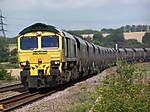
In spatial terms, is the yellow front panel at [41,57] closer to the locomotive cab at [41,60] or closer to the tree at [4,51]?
the locomotive cab at [41,60]

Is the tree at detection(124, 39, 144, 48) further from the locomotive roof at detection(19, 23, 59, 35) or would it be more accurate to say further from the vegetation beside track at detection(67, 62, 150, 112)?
the vegetation beside track at detection(67, 62, 150, 112)

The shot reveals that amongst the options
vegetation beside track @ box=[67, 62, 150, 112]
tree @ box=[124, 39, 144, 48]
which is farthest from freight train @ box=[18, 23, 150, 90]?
tree @ box=[124, 39, 144, 48]

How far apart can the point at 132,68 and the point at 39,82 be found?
9.43 meters

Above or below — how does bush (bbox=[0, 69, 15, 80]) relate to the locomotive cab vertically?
below

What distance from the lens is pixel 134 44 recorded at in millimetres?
128000

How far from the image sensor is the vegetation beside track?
9.77m

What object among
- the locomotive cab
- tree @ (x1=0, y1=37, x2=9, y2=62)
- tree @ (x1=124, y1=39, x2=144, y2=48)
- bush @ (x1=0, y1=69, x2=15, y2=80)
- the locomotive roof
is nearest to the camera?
the locomotive cab

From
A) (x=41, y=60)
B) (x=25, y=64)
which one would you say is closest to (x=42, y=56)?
(x=41, y=60)

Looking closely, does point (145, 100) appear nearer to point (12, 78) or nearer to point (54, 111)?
point (54, 111)

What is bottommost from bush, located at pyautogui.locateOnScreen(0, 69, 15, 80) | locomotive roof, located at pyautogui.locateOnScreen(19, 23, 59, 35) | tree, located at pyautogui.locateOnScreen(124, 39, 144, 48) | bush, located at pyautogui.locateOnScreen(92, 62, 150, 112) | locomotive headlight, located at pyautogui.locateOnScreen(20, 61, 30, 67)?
bush, located at pyautogui.locateOnScreen(0, 69, 15, 80)

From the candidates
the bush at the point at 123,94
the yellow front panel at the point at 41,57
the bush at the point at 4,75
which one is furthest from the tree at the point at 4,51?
the bush at the point at 123,94

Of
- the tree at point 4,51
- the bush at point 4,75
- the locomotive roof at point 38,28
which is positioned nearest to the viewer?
the locomotive roof at point 38,28

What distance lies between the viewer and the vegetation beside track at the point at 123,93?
9773mm

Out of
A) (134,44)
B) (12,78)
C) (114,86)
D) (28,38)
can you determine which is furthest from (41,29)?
(134,44)
